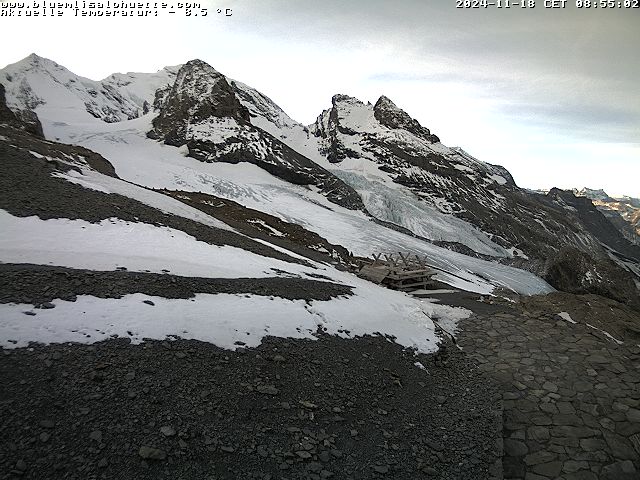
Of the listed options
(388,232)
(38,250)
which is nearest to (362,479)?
(38,250)

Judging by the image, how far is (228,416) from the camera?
18.9ft

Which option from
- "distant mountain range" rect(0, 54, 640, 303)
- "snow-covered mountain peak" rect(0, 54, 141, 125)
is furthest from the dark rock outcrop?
"snow-covered mountain peak" rect(0, 54, 141, 125)

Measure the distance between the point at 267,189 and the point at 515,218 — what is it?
2508 inches

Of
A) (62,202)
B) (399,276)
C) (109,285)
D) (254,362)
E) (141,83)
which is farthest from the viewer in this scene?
(141,83)

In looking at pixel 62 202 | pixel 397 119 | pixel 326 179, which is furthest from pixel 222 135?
pixel 397 119

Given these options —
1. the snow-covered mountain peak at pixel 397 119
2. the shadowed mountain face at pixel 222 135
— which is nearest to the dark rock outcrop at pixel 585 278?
the shadowed mountain face at pixel 222 135

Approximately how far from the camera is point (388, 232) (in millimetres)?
40312

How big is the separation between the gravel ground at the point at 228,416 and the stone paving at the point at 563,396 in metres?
0.62

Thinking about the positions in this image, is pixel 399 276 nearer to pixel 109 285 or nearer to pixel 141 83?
pixel 109 285

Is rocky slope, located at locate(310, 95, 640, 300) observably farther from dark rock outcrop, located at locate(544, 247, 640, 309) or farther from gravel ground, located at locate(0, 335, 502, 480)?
gravel ground, located at locate(0, 335, 502, 480)

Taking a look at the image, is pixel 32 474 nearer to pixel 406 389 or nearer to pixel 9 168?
pixel 406 389

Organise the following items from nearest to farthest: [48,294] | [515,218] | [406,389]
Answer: [48,294] → [406,389] → [515,218]

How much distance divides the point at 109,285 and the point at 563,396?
10.6 metres

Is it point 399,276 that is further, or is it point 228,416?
point 399,276
